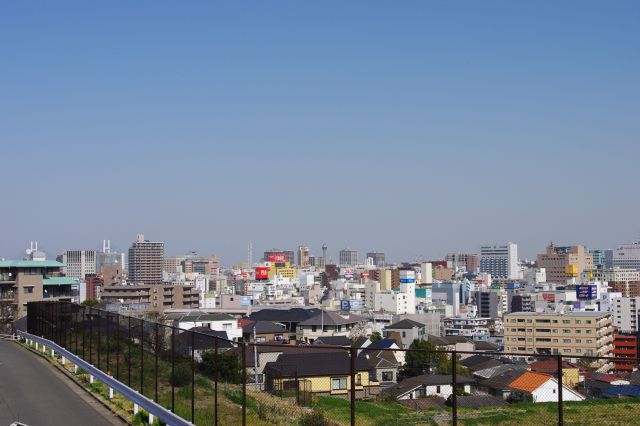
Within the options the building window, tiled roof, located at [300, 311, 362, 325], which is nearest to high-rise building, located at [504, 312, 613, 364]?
tiled roof, located at [300, 311, 362, 325]

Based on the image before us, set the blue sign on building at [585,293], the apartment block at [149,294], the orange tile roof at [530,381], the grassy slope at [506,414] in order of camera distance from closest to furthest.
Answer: the grassy slope at [506,414] → the orange tile roof at [530,381] → the apartment block at [149,294] → the blue sign on building at [585,293]

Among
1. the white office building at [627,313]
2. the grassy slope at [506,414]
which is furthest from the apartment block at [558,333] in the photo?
the grassy slope at [506,414]

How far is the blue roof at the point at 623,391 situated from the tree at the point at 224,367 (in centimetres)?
713

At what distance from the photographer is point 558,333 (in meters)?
90.5

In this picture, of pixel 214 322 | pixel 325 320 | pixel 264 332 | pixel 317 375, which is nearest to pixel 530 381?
pixel 317 375

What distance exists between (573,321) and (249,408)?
82.1 metres

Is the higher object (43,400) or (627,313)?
(43,400)

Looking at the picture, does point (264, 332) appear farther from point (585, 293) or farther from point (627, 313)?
point (627, 313)

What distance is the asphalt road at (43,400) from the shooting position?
1334cm

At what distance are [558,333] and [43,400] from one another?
82.6 m

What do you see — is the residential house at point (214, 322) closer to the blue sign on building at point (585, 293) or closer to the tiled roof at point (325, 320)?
the tiled roof at point (325, 320)

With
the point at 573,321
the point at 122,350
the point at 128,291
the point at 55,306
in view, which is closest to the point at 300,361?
the point at 55,306

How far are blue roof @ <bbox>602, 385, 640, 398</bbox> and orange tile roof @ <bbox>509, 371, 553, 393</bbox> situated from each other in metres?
3.60

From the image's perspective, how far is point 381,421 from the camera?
15.7 meters
